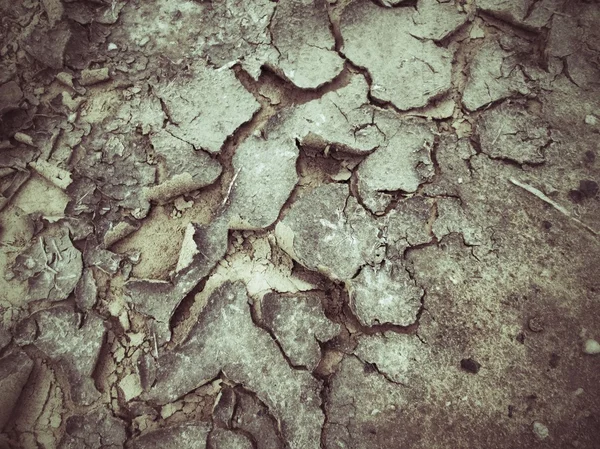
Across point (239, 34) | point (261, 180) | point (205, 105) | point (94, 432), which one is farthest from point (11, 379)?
point (239, 34)

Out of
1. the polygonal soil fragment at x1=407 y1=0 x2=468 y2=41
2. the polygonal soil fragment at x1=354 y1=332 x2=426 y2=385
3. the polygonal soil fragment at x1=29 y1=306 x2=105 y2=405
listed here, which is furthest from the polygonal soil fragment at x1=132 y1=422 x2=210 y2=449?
the polygonal soil fragment at x1=407 y1=0 x2=468 y2=41

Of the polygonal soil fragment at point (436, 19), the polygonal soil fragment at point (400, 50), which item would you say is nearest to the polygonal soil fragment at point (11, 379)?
the polygonal soil fragment at point (400, 50)

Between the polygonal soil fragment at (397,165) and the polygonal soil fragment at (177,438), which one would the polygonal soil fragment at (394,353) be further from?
the polygonal soil fragment at (177,438)

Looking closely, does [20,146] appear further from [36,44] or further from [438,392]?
[438,392]

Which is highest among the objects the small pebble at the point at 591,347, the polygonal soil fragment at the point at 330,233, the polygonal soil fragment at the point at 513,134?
the polygonal soil fragment at the point at 513,134

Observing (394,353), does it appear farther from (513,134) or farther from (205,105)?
(205,105)
